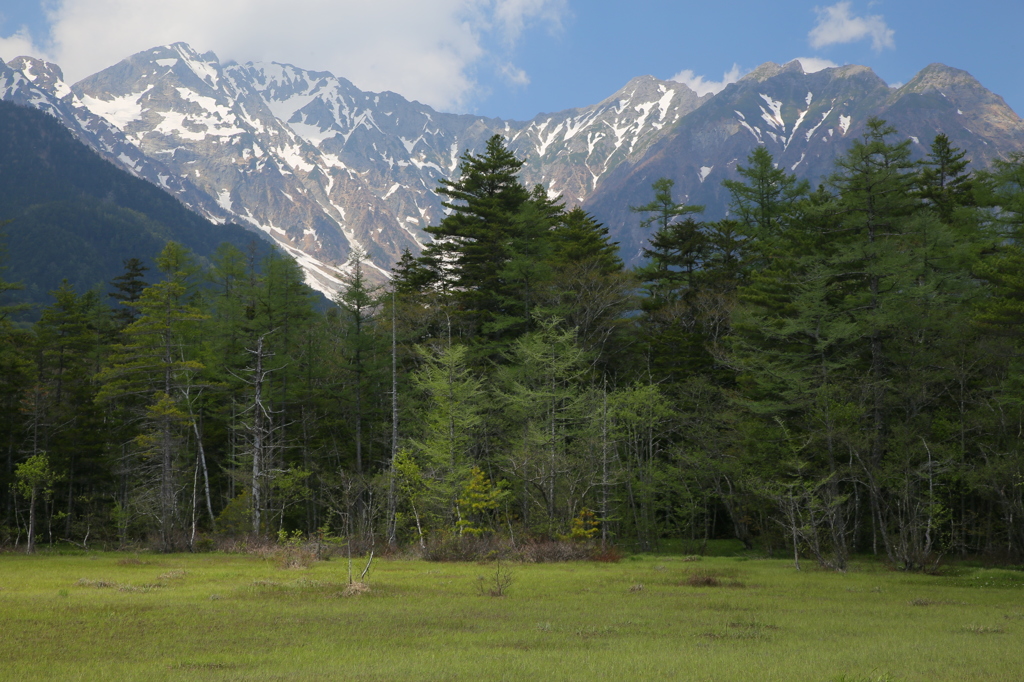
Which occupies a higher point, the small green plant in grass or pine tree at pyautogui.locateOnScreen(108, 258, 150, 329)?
pine tree at pyautogui.locateOnScreen(108, 258, 150, 329)

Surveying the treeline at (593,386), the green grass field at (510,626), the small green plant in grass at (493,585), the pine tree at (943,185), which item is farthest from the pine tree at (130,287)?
the pine tree at (943,185)

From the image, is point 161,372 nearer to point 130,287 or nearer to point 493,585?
point 130,287

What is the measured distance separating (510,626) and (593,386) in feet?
85.1

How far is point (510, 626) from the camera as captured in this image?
47.3ft

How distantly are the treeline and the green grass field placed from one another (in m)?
7.25

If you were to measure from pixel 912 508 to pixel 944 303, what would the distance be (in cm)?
1094

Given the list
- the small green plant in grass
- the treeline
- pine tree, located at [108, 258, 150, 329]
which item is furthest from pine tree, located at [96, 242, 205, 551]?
the small green plant in grass

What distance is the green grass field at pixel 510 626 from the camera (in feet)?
34.3

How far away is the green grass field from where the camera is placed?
412 inches

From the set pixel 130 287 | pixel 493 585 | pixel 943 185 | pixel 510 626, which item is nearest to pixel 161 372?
pixel 130 287

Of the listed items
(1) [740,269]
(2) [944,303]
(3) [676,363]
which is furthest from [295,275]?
(2) [944,303]

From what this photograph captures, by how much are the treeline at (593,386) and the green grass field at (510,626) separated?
23.8ft

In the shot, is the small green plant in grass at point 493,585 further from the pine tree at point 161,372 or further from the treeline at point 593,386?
the pine tree at point 161,372

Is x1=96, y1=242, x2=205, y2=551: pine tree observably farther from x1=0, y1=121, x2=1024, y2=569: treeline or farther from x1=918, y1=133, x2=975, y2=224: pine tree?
x1=918, y1=133, x2=975, y2=224: pine tree
